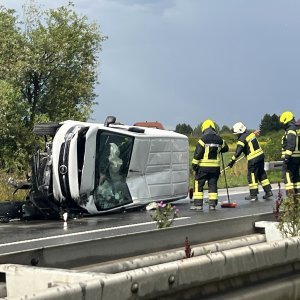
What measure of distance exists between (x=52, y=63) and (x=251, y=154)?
20.5m

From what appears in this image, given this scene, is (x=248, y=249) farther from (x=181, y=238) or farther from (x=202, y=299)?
(x=181, y=238)

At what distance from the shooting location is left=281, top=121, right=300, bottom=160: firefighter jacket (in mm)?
14570

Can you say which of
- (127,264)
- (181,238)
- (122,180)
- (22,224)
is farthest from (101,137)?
(127,264)

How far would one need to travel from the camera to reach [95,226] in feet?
36.3

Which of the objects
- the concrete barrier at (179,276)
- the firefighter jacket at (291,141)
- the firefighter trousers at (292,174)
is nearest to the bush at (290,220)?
the concrete barrier at (179,276)

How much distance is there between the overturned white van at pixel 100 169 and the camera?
478 inches

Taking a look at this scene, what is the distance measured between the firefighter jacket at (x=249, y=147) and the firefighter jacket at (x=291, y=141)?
27.8 inches

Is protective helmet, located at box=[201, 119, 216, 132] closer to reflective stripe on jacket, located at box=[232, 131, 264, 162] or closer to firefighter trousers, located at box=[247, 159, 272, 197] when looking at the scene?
reflective stripe on jacket, located at box=[232, 131, 264, 162]

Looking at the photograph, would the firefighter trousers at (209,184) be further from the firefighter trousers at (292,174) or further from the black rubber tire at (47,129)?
the black rubber tire at (47,129)

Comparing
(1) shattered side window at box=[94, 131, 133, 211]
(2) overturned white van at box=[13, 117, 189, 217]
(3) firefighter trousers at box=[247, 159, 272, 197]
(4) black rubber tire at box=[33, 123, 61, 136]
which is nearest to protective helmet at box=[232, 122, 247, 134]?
(3) firefighter trousers at box=[247, 159, 272, 197]

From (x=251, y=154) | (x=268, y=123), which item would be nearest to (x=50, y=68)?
(x=251, y=154)

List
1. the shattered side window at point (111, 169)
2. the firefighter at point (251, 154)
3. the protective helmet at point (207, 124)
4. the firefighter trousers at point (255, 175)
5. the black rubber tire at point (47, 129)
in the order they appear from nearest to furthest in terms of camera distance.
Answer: the shattered side window at point (111, 169)
the black rubber tire at point (47, 129)
the protective helmet at point (207, 124)
the firefighter at point (251, 154)
the firefighter trousers at point (255, 175)

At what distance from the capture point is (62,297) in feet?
10.9

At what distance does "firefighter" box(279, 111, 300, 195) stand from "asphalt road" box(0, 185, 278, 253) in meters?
0.85
